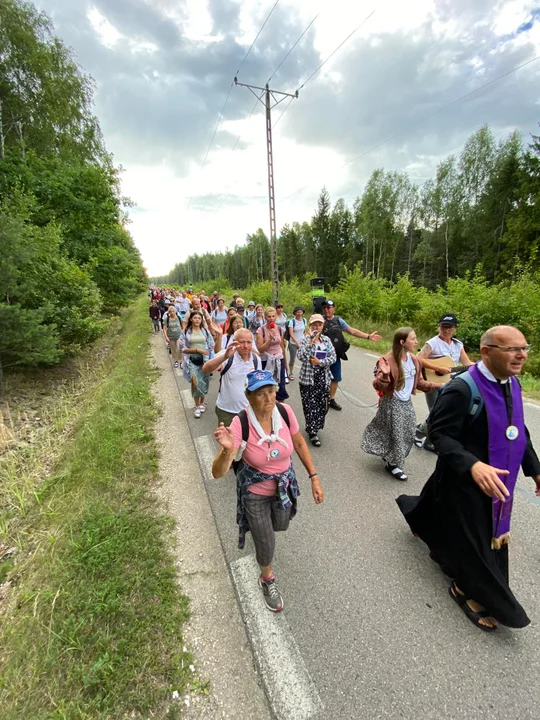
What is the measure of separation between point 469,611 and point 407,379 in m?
2.16

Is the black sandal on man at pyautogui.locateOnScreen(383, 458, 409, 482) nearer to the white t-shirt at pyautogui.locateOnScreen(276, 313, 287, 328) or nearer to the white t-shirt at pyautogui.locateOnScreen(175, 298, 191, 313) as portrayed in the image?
the white t-shirt at pyautogui.locateOnScreen(276, 313, 287, 328)

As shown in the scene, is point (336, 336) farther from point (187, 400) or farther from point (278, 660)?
point (278, 660)

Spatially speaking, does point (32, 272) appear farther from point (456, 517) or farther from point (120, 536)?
point (456, 517)

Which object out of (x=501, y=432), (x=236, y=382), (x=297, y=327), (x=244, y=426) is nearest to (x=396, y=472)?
(x=501, y=432)

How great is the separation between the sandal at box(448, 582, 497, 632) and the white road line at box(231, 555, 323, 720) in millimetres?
1193

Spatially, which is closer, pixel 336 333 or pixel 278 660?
pixel 278 660

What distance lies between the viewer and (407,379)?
3.62m

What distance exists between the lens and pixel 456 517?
7.16ft

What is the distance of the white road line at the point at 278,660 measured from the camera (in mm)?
1688

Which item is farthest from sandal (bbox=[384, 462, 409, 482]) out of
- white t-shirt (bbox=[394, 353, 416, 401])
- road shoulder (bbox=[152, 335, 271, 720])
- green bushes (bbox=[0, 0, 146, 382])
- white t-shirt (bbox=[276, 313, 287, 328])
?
green bushes (bbox=[0, 0, 146, 382])

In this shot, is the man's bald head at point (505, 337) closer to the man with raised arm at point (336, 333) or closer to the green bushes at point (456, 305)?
the man with raised arm at point (336, 333)

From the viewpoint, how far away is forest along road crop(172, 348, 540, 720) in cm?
169

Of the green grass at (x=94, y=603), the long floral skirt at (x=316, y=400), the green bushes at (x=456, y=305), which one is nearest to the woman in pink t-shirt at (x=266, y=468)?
the green grass at (x=94, y=603)

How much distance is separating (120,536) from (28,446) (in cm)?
435
